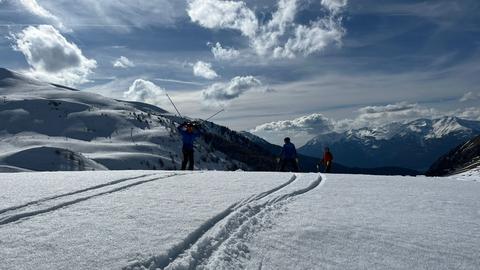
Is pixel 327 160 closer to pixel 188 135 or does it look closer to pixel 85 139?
pixel 188 135

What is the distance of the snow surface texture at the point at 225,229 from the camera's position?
5.42 metres

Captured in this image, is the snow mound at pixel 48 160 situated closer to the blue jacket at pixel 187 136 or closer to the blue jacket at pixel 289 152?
the blue jacket at pixel 289 152

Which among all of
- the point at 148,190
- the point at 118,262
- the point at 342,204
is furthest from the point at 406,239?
the point at 148,190

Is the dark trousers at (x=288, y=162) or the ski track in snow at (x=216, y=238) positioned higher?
the dark trousers at (x=288, y=162)

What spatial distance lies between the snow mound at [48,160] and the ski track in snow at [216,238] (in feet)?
267

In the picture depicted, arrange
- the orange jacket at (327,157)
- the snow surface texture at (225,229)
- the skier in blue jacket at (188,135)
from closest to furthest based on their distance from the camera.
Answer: the snow surface texture at (225,229) < the skier in blue jacket at (188,135) < the orange jacket at (327,157)

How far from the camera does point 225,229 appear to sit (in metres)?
6.79

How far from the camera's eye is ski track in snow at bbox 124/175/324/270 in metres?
5.24

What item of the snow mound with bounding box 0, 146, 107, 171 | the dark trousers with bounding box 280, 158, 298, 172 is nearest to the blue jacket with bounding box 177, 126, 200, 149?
the dark trousers with bounding box 280, 158, 298, 172

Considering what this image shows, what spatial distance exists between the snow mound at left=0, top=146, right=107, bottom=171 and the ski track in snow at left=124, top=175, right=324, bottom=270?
8151 centimetres

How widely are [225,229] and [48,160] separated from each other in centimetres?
9249

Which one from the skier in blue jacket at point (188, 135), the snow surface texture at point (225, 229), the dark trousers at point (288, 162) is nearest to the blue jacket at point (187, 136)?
the skier in blue jacket at point (188, 135)

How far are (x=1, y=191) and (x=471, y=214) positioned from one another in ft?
33.3

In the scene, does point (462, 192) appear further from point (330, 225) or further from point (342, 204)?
point (330, 225)
